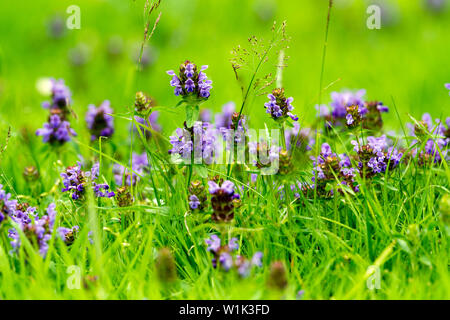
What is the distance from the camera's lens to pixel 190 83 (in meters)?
2.15

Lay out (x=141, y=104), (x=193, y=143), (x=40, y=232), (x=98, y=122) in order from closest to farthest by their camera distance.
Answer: (x=40, y=232) < (x=193, y=143) < (x=141, y=104) < (x=98, y=122)

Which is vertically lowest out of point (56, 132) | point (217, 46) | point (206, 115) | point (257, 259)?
point (257, 259)

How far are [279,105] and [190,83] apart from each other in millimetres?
345

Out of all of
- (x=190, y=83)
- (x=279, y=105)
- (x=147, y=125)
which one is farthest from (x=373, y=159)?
(x=147, y=125)

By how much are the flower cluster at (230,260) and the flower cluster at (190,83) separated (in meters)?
0.55

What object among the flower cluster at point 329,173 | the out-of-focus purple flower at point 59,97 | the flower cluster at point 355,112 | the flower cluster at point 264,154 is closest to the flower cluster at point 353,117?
the flower cluster at point 355,112

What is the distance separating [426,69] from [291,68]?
1306 mm

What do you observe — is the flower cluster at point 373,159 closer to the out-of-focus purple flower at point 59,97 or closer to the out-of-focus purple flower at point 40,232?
the out-of-focus purple flower at point 40,232

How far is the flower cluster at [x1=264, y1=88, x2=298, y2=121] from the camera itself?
7.16 feet

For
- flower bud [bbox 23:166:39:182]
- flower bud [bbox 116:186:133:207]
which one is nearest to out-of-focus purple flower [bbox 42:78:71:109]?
flower bud [bbox 23:166:39:182]

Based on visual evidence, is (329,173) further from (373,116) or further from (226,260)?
(373,116)

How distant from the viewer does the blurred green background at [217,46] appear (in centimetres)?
541

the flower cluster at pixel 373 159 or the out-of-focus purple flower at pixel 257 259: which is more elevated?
the flower cluster at pixel 373 159

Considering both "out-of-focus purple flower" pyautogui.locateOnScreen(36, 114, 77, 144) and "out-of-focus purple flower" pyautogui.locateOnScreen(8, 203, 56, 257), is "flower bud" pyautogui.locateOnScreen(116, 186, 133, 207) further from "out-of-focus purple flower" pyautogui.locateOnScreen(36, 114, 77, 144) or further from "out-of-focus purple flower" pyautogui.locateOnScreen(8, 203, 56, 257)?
"out-of-focus purple flower" pyautogui.locateOnScreen(36, 114, 77, 144)
